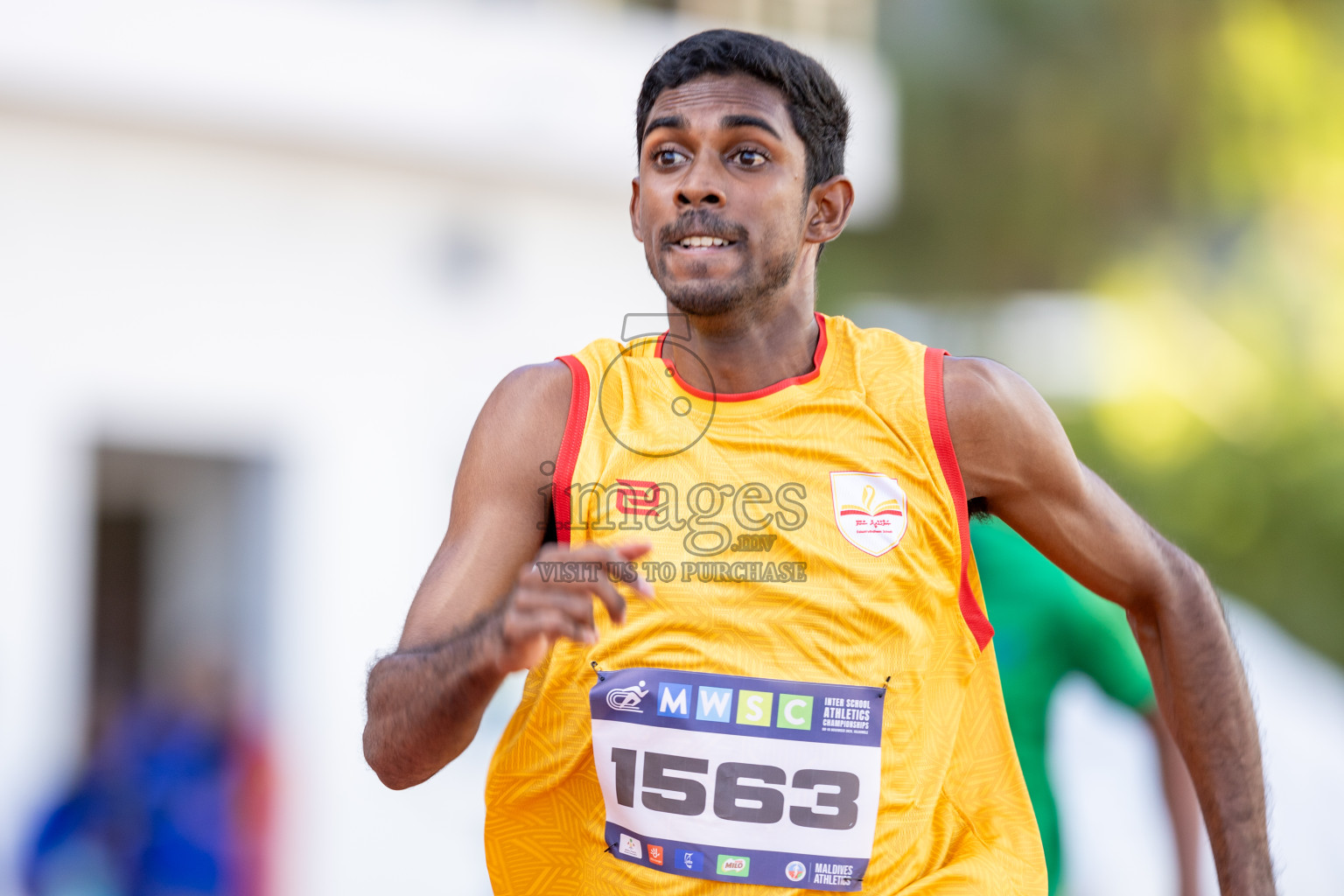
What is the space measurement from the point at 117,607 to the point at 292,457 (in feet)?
9.69

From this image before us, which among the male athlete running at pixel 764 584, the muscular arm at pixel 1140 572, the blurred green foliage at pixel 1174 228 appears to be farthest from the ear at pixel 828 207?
the blurred green foliage at pixel 1174 228

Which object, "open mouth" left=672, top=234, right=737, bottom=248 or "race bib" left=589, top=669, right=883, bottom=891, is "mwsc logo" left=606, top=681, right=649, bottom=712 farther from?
"open mouth" left=672, top=234, right=737, bottom=248

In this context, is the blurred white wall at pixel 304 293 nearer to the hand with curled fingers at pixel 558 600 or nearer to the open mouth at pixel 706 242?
the open mouth at pixel 706 242

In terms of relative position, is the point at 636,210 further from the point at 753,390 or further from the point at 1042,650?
the point at 1042,650

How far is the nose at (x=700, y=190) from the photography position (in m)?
2.70

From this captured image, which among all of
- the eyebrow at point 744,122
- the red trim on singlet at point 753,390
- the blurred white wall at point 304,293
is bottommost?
the red trim on singlet at point 753,390

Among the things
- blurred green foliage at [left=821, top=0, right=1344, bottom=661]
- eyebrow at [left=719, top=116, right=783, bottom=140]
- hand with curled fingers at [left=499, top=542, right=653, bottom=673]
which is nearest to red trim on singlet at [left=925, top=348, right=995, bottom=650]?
eyebrow at [left=719, top=116, right=783, bottom=140]

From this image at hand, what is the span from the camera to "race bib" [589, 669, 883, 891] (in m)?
2.45

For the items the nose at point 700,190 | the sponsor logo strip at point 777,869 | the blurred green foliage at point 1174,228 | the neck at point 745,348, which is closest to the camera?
the sponsor logo strip at point 777,869

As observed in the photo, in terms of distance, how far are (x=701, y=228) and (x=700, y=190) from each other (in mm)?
69

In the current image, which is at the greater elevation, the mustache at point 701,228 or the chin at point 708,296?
the mustache at point 701,228

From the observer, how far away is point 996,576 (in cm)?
422

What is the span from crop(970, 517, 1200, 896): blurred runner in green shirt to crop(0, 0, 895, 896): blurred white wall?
A: 14.1 ft

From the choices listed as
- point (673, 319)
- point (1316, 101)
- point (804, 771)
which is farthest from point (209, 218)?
Result: point (1316, 101)
